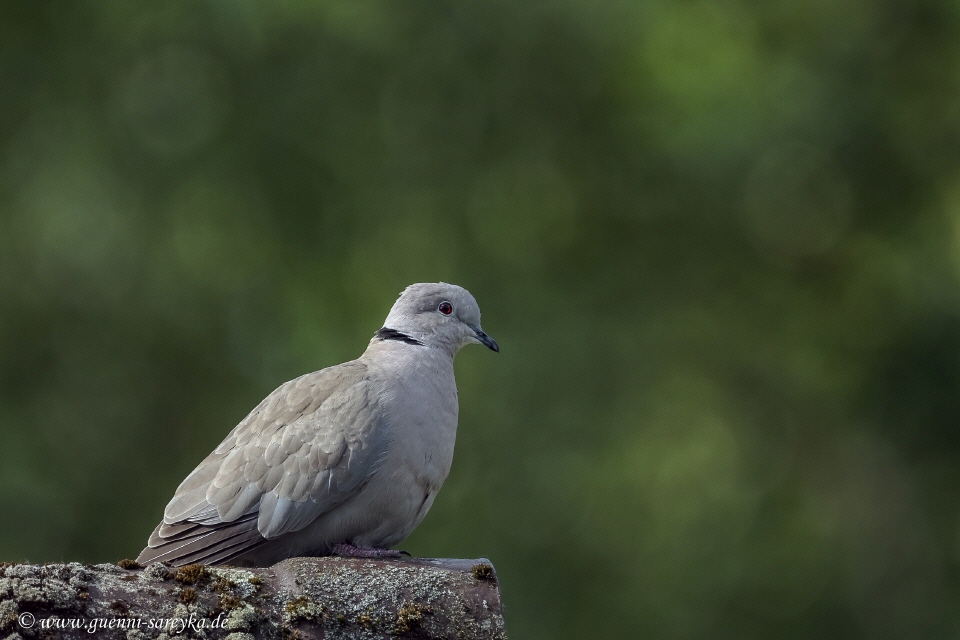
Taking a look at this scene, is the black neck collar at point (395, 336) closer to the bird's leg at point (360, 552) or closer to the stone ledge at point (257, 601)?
the bird's leg at point (360, 552)

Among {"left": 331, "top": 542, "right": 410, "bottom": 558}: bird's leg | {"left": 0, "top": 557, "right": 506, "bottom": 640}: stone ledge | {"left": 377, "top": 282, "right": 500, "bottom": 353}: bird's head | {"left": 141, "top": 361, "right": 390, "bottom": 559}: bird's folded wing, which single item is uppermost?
{"left": 377, "top": 282, "right": 500, "bottom": 353}: bird's head

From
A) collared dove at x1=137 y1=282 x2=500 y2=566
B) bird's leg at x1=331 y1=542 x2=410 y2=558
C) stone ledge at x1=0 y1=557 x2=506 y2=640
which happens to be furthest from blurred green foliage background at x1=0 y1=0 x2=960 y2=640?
stone ledge at x1=0 y1=557 x2=506 y2=640

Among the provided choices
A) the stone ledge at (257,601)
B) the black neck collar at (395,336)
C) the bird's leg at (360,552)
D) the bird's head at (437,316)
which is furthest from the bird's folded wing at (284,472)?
the stone ledge at (257,601)

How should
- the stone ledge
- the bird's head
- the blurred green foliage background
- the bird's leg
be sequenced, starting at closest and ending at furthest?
the stone ledge
the bird's leg
the bird's head
the blurred green foliage background

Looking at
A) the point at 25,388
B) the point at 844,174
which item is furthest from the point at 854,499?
the point at 25,388

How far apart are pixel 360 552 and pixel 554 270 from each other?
9569 mm

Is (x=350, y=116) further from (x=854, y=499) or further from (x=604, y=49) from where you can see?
(x=854, y=499)

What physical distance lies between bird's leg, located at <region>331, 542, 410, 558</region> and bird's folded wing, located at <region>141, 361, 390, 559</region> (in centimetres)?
16

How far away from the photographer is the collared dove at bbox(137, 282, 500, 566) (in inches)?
168

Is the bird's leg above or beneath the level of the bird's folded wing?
beneath

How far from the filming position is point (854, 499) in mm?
12406

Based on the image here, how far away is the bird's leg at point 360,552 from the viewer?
420 centimetres

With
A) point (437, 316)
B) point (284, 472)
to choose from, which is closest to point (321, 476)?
point (284, 472)

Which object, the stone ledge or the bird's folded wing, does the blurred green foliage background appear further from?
the stone ledge
